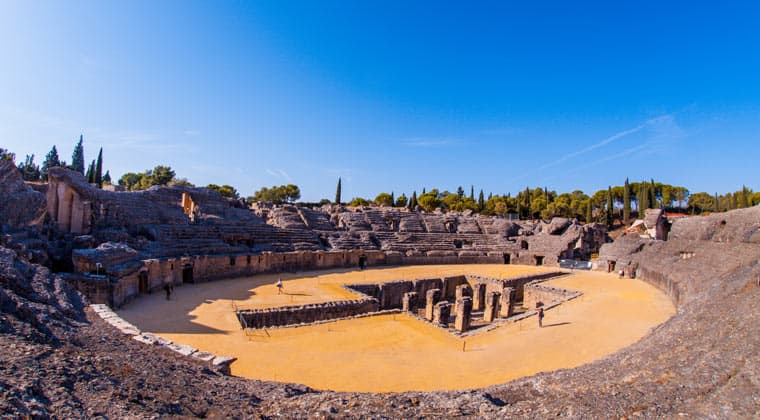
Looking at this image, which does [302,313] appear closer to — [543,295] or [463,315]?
[463,315]

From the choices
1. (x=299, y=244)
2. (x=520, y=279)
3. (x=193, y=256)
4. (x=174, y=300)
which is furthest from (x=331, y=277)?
(x=520, y=279)

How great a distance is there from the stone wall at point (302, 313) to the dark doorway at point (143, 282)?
5.57m

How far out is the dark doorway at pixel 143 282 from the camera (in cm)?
1641

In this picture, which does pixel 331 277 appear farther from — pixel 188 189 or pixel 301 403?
pixel 301 403

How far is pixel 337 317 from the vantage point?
1526 cm

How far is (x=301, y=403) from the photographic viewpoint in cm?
511

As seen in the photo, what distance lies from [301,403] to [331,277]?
60.1 feet

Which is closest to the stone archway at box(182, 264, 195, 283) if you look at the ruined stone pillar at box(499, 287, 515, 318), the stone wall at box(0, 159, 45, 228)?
the stone wall at box(0, 159, 45, 228)

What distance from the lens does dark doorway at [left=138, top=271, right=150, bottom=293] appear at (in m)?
16.4

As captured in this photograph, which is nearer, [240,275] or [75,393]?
[75,393]

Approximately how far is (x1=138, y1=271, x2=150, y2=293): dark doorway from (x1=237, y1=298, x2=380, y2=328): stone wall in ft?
18.3

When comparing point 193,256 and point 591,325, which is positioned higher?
point 193,256

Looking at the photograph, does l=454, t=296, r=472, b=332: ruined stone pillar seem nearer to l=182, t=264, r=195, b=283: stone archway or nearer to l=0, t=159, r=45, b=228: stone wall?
l=182, t=264, r=195, b=283: stone archway

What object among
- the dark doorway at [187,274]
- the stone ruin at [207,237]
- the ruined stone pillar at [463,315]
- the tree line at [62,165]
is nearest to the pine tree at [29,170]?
the tree line at [62,165]
